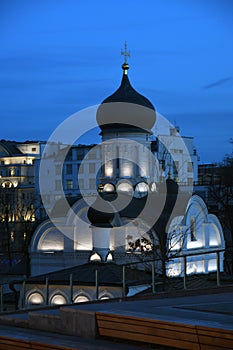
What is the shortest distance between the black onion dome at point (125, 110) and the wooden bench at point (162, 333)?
3499cm

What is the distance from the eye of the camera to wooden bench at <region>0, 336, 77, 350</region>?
8422mm

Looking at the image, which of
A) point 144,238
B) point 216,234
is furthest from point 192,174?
point 144,238

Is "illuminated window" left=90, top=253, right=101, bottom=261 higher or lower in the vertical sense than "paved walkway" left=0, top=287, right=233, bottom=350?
higher

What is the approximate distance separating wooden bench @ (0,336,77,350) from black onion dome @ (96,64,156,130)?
1371 inches

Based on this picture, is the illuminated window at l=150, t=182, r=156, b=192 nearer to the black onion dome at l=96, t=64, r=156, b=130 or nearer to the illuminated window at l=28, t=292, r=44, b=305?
the black onion dome at l=96, t=64, r=156, b=130

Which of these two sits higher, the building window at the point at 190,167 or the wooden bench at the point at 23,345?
the building window at the point at 190,167

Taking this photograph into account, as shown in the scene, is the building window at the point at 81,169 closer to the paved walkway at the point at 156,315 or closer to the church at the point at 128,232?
the church at the point at 128,232

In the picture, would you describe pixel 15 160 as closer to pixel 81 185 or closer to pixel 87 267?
pixel 81 185

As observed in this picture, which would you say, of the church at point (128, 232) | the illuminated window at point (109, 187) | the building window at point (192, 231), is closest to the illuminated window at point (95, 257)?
the church at point (128, 232)

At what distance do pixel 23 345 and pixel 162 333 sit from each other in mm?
1704

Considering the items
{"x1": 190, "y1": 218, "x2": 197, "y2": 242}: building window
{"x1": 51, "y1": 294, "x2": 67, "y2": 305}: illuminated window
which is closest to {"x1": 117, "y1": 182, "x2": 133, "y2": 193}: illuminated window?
{"x1": 190, "y1": 218, "x2": 197, "y2": 242}: building window

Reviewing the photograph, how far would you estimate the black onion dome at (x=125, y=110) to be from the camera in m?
Answer: 43.8

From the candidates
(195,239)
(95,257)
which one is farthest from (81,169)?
(95,257)

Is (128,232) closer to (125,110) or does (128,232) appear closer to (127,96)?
(125,110)
